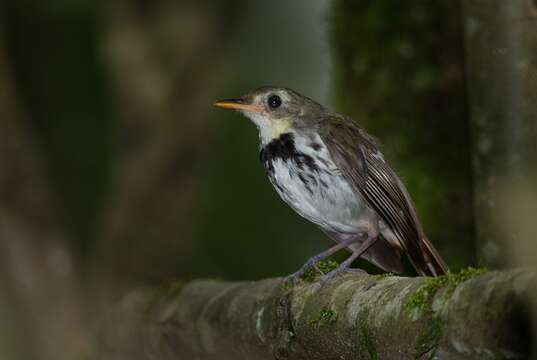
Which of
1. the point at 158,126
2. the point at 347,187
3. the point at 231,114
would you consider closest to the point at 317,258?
the point at 347,187

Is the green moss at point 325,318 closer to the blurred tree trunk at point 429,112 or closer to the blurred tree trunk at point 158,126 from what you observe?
the blurred tree trunk at point 429,112

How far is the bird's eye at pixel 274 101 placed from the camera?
15.9ft

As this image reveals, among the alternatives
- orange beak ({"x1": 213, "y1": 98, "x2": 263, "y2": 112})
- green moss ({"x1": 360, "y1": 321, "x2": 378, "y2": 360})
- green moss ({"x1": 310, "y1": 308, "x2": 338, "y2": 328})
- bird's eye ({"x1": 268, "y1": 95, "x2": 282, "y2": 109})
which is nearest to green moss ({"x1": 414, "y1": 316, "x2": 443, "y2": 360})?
green moss ({"x1": 360, "y1": 321, "x2": 378, "y2": 360})

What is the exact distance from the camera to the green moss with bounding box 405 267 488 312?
248 cm

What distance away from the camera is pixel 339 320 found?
312 centimetres

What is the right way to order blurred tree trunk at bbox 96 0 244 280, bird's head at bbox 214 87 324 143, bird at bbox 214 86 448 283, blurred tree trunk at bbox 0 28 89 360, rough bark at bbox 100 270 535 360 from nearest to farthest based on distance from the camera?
rough bark at bbox 100 270 535 360, bird at bbox 214 86 448 283, bird's head at bbox 214 87 324 143, blurred tree trunk at bbox 0 28 89 360, blurred tree trunk at bbox 96 0 244 280

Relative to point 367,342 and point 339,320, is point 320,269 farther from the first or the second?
point 367,342

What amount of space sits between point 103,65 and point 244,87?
1.99m

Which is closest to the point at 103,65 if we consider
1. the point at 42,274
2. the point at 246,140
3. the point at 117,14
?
the point at 117,14

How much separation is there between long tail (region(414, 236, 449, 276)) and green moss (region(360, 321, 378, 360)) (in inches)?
56.8

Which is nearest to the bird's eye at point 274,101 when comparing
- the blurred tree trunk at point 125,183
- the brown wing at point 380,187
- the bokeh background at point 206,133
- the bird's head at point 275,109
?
the bird's head at point 275,109

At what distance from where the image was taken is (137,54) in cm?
884

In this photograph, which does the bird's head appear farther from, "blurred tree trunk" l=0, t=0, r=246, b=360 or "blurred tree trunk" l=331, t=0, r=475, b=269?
"blurred tree trunk" l=0, t=0, r=246, b=360

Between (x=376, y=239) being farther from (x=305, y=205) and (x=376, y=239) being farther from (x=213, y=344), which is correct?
(x=213, y=344)
